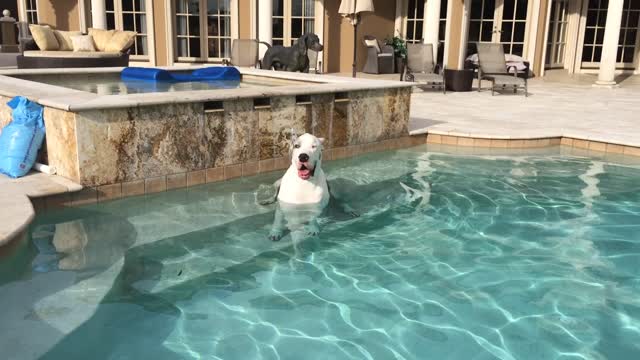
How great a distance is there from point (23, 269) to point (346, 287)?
86.0 inches

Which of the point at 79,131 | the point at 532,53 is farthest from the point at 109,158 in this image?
the point at 532,53

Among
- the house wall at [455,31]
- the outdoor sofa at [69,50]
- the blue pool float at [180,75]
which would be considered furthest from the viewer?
the house wall at [455,31]

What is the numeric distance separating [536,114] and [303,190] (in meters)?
6.52

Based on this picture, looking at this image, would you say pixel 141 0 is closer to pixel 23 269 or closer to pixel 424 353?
pixel 23 269

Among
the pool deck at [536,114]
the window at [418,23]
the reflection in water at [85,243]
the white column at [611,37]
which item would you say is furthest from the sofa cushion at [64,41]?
the white column at [611,37]

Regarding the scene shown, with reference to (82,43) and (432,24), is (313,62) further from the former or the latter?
(82,43)

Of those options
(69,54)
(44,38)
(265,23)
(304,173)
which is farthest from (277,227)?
(44,38)

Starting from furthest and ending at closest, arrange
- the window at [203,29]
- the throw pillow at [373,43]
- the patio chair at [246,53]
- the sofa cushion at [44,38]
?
the throw pillow at [373,43] < the window at [203,29] < the sofa cushion at [44,38] < the patio chair at [246,53]

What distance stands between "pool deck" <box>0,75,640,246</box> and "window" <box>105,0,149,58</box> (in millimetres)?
7988

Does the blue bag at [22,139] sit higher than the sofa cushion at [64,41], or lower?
lower

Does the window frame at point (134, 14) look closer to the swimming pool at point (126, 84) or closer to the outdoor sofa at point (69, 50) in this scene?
the outdoor sofa at point (69, 50)

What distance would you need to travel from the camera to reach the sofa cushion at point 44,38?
1339 centimetres

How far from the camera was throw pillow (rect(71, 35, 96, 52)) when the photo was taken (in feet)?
45.1

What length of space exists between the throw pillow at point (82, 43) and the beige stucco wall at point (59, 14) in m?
3.74
